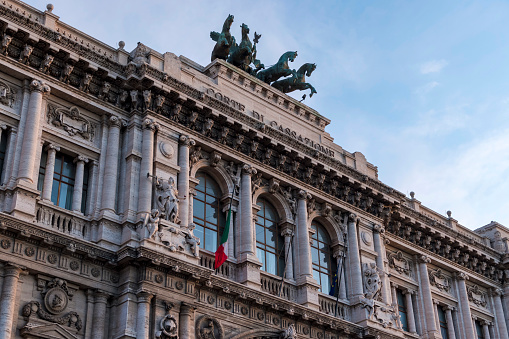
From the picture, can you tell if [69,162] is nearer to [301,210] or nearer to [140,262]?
[140,262]

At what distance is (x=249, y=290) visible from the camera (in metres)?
24.8

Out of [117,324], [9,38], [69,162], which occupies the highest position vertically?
[9,38]

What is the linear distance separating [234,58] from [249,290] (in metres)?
10.7

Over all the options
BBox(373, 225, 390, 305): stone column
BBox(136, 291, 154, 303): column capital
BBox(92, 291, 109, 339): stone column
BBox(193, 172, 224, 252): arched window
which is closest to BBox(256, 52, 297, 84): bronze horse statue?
BBox(193, 172, 224, 252): arched window

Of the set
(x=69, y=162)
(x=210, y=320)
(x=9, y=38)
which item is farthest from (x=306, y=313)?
(x=9, y=38)

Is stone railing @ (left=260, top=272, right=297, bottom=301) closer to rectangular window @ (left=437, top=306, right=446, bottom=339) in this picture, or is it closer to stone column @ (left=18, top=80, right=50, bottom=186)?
stone column @ (left=18, top=80, right=50, bottom=186)

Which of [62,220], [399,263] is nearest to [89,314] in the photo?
[62,220]

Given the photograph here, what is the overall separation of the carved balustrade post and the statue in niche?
13.8 meters

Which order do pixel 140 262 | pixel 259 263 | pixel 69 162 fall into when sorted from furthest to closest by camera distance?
pixel 259 263 < pixel 69 162 < pixel 140 262

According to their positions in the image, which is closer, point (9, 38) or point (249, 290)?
point (9, 38)

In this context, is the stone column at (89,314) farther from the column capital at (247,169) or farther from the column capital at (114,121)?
the column capital at (247,169)

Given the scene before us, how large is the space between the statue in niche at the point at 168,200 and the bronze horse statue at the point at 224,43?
8.33m

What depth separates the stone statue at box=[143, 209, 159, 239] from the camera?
22.8m

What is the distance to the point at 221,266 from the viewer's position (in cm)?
2558
